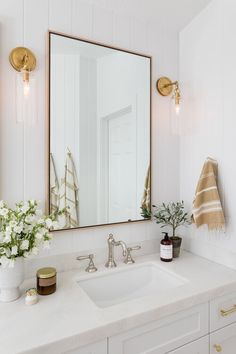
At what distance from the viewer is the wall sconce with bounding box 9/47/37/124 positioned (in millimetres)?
1226

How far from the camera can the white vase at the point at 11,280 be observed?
103 centimetres

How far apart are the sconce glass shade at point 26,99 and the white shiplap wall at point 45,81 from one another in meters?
0.03

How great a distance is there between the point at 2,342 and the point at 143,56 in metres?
1.57

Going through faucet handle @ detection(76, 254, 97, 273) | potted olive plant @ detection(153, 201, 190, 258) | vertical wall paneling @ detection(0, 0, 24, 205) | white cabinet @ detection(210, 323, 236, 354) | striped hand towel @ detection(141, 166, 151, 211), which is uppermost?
vertical wall paneling @ detection(0, 0, 24, 205)

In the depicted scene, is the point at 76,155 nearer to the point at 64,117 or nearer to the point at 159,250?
the point at 64,117

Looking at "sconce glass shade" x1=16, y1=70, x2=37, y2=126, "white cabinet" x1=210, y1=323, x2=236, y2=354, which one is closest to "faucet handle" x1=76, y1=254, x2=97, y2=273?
"white cabinet" x1=210, y1=323, x2=236, y2=354

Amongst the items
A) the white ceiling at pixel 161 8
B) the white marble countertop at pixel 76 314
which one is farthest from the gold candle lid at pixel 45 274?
the white ceiling at pixel 161 8

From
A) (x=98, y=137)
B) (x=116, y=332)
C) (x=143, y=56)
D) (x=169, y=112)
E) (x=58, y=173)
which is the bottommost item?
(x=116, y=332)

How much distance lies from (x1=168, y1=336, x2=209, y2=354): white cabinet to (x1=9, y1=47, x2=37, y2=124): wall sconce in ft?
4.02

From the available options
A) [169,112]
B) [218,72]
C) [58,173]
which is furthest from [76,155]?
[218,72]

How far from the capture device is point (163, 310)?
103 cm

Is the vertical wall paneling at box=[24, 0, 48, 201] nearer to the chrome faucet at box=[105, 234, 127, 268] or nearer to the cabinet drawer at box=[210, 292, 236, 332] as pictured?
the chrome faucet at box=[105, 234, 127, 268]

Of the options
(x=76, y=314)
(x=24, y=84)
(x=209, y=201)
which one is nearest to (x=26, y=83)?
(x=24, y=84)

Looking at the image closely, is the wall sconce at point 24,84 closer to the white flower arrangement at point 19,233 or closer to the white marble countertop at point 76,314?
the white flower arrangement at point 19,233
